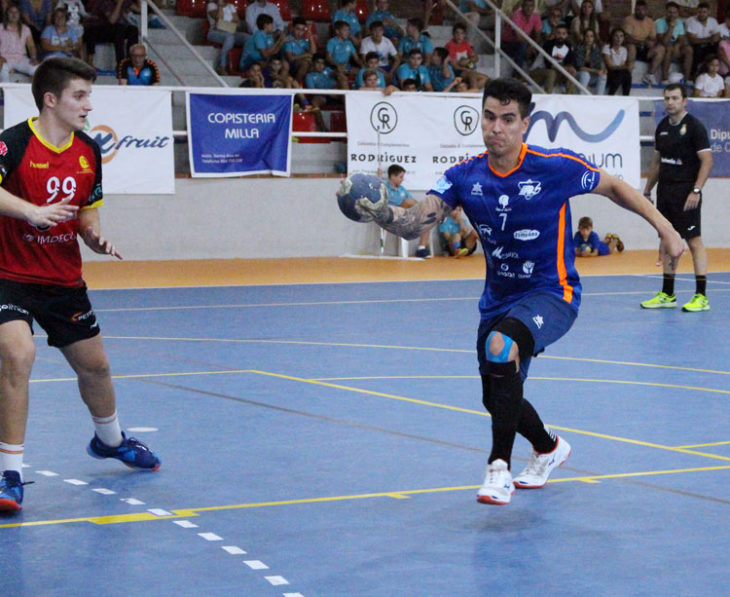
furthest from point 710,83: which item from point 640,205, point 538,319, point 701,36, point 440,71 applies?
point 538,319

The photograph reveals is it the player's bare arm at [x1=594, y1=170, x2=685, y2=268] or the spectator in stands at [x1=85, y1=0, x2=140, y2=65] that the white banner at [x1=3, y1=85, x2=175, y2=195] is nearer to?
the spectator in stands at [x1=85, y1=0, x2=140, y2=65]

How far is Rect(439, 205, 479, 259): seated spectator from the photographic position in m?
21.9

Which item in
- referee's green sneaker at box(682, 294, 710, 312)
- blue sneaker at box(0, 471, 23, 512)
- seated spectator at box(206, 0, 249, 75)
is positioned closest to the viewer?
blue sneaker at box(0, 471, 23, 512)

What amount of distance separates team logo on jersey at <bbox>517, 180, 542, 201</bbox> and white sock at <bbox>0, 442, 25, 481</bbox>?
8.61 feet

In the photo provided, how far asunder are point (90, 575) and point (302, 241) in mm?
17105

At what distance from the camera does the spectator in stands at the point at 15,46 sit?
1980 centimetres

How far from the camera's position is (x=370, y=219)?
213 inches

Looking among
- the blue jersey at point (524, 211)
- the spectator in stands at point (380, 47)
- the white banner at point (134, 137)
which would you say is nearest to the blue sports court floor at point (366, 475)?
the blue jersey at point (524, 211)

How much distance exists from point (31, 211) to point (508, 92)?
2.21 meters

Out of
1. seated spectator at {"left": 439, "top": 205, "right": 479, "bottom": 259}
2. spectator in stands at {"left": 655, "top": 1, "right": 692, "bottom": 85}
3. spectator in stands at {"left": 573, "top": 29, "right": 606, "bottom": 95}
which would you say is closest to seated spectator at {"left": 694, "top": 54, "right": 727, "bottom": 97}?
spectator in stands at {"left": 655, "top": 1, "right": 692, "bottom": 85}

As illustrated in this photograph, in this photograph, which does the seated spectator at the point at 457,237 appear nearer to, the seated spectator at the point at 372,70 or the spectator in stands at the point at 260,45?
the seated spectator at the point at 372,70

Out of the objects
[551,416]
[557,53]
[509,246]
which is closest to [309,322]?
[551,416]

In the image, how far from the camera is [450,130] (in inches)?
866

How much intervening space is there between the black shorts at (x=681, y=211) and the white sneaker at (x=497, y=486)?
8.69 metres
